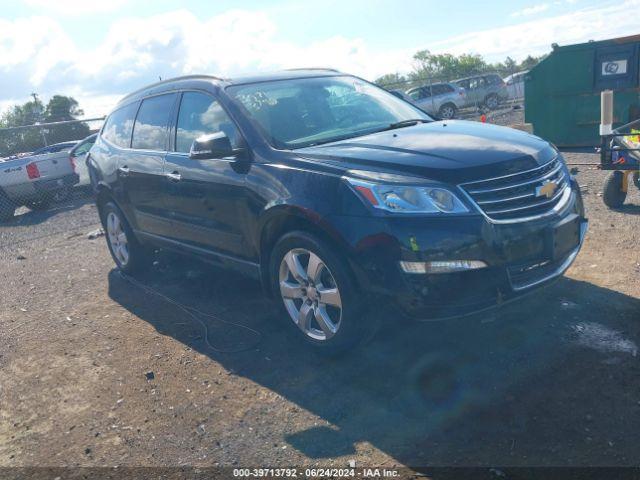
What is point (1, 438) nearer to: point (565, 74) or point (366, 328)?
point (366, 328)

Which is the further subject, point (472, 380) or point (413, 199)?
point (472, 380)

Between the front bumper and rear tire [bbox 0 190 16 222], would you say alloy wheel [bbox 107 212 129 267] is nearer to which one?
the front bumper

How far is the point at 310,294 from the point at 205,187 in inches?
53.5

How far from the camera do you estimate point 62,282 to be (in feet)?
23.9

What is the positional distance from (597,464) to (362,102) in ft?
11.0

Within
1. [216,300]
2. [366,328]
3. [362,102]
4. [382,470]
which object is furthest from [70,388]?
[362,102]

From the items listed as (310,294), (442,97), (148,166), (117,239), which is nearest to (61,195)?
(117,239)

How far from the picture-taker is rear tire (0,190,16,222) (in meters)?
13.5

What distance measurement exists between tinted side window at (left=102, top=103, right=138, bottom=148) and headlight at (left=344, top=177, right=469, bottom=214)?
3.54m

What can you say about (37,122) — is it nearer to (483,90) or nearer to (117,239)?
(483,90)

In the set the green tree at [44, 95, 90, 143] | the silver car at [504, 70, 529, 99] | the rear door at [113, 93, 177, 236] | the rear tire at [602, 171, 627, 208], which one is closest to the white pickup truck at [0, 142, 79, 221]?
the green tree at [44, 95, 90, 143]

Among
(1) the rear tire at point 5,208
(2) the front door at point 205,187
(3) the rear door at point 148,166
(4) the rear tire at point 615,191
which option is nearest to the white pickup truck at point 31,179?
(1) the rear tire at point 5,208

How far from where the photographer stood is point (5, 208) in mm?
13570

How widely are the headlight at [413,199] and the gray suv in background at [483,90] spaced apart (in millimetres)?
26363
